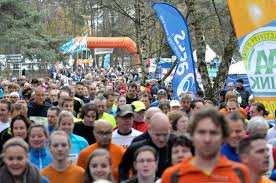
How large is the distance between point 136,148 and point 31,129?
1.31 m

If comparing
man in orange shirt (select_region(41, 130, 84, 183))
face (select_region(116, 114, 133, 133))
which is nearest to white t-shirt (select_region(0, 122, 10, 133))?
face (select_region(116, 114, 133, 133))

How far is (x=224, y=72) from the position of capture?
16422 mm

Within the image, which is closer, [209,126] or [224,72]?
[209,126]

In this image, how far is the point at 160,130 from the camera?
6.95 m

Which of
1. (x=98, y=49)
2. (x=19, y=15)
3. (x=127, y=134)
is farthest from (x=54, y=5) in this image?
(x=127, y=134)

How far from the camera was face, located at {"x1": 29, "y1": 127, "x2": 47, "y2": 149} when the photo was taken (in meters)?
7.28

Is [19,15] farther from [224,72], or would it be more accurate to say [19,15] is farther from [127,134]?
[127,134]

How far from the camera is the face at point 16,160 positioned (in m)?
6.00

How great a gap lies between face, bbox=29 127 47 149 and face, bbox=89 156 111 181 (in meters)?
1.29

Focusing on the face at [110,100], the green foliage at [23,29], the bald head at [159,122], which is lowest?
the bald head at [159,122]

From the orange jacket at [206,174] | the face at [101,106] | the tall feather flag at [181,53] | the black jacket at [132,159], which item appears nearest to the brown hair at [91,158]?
the black jacket at [132,159]

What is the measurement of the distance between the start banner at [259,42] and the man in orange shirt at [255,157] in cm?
586

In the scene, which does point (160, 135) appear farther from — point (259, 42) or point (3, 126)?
point (259, 42)

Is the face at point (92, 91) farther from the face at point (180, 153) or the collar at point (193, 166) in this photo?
the collar at point (193, 166)
